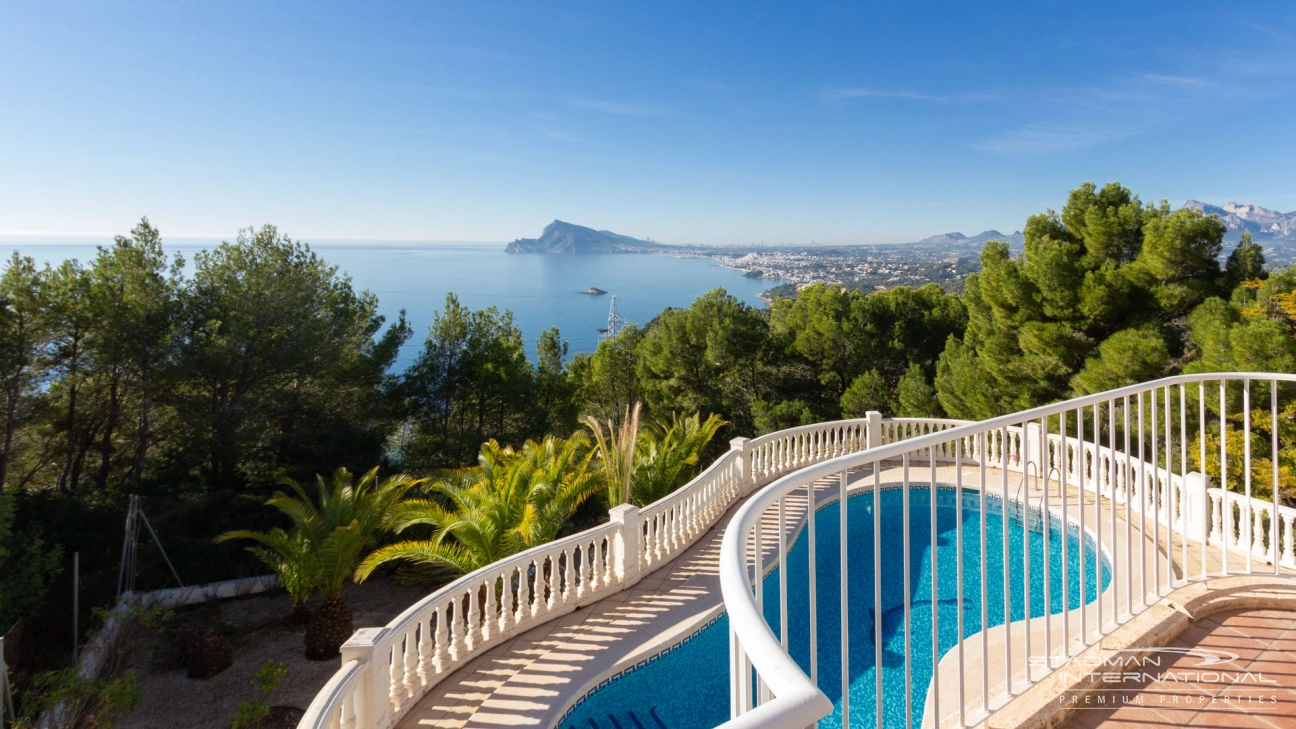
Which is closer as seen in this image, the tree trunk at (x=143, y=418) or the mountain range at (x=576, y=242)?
the tree trunk at (x=143, y=418)

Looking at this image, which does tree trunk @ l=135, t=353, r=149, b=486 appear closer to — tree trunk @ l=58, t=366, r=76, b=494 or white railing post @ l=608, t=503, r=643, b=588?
tree trunk @ l=58, t=366, r=76, b=494

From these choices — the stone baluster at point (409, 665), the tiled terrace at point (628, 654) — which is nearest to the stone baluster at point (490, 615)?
the tiled terrace at point (628, 654)

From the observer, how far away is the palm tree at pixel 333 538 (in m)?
5.69

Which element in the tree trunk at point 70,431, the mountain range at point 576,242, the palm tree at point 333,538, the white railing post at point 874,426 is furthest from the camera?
the mountain range at point 576,242

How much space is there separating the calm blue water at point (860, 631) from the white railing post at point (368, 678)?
3.51ft

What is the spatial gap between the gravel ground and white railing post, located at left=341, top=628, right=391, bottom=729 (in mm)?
Answer: 2665

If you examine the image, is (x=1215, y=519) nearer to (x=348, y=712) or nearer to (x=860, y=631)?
(x=860, y=631)

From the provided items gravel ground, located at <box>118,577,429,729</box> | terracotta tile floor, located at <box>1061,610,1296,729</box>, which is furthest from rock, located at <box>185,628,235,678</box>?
terracotta tile floor, located at <box>1061,610,1296,729</box>

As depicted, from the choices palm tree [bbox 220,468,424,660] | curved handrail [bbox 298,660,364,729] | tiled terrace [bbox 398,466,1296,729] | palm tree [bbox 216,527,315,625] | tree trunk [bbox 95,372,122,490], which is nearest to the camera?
tiled terrace [bbox 398,466,1296,729]

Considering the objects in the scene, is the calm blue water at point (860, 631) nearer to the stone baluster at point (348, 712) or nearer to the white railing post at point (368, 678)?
the white railing post at point (368, 678)

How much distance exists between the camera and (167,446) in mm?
10242

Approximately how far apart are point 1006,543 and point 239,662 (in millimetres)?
6981

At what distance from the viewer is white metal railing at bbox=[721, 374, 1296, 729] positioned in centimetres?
89

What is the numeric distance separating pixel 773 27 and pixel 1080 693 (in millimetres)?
15154
